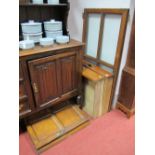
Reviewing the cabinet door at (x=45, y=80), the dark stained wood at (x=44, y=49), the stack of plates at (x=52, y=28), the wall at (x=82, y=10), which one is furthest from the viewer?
the stack of plates at (x=52, y=28)

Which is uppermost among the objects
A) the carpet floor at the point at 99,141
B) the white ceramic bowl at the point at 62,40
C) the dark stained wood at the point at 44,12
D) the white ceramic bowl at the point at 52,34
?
the dark stained wood at the point at 44,12

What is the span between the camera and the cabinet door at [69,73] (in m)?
1.42

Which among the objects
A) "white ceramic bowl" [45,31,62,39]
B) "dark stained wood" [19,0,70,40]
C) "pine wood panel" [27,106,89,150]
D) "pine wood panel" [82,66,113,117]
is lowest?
"pine wood panel" [27,106,89,150]

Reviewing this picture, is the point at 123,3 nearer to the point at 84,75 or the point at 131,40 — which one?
the point at 131,40

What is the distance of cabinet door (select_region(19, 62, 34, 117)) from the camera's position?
3.89 feet

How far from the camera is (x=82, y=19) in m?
1.85

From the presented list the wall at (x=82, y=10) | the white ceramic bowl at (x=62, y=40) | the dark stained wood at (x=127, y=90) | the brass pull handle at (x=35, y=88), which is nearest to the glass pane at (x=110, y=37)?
the wall at (x=82, y=10)

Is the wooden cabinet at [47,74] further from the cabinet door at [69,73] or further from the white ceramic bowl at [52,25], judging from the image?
the white ceramic bowl at [52,25]

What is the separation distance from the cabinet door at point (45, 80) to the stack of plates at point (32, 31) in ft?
1.04

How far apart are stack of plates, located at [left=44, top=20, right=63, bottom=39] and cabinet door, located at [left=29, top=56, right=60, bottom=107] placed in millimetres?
359

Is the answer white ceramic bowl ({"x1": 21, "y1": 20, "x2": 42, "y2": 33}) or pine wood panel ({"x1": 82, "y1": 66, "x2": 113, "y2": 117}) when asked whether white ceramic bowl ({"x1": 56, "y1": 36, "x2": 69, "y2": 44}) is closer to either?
white ceramic bowl ({"x1": 21, "y1": 20, "x2": 42, "y2": 33})

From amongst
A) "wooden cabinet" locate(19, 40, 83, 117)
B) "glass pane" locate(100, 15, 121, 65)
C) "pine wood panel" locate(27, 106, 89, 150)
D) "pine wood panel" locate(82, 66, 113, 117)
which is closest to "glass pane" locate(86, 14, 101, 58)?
"glass pane" locate(100, 15, 121, 65)

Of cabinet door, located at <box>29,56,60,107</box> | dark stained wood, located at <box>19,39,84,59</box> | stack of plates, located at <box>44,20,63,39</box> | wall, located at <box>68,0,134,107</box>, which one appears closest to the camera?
dark stained wood, located at <box>19,39,84,59</box>

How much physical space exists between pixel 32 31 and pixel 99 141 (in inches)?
54.0
